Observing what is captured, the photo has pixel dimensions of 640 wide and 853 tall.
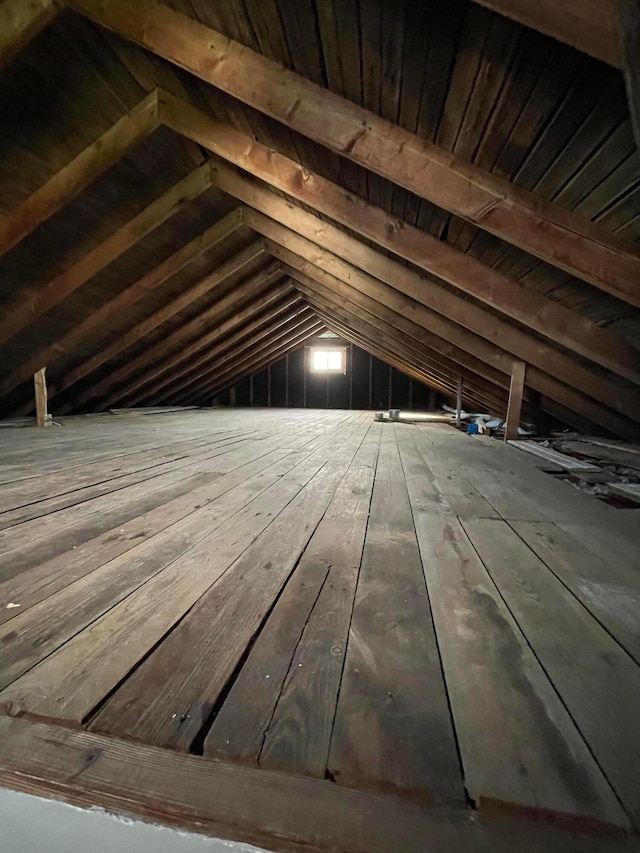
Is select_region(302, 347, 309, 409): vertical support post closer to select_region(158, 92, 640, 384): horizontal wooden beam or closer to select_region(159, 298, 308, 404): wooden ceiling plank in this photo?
select_region(159, 298, 308, 404): wooden ceiling plank

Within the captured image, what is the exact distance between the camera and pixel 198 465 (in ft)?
9.53

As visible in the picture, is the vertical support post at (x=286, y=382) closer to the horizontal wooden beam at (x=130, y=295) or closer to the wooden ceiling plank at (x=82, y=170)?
the horizontal wooden beam at (x=130, y=295)

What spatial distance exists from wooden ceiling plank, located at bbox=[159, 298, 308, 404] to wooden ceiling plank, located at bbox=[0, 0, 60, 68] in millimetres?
5517

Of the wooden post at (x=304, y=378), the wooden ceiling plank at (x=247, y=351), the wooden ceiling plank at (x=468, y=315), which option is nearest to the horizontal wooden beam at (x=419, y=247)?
the wooden ceiling plank at (x=468, y=315)

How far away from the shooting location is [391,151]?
6.41 feet

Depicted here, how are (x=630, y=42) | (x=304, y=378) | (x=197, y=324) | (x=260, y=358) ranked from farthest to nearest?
(x=304, y=378) < (x=260, y=358) < (x=197, y=324) < (x=630, y=42)

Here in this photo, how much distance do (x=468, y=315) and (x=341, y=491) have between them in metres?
2.03

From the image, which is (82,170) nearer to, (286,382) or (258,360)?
(258,360)

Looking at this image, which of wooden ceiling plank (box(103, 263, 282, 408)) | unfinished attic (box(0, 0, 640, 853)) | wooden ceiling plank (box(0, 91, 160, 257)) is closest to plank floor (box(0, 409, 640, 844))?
unfinished attic (box(0, 0, 640, 853))

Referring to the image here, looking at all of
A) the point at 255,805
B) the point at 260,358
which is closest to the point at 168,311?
the point at 260,358

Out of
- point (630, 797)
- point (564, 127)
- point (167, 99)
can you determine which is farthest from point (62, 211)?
point (630, 797)

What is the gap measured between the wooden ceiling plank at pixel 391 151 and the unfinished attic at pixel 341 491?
1 centimetres

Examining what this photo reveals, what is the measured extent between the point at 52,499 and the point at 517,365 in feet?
13.0

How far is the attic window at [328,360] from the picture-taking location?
1216 centimetres
